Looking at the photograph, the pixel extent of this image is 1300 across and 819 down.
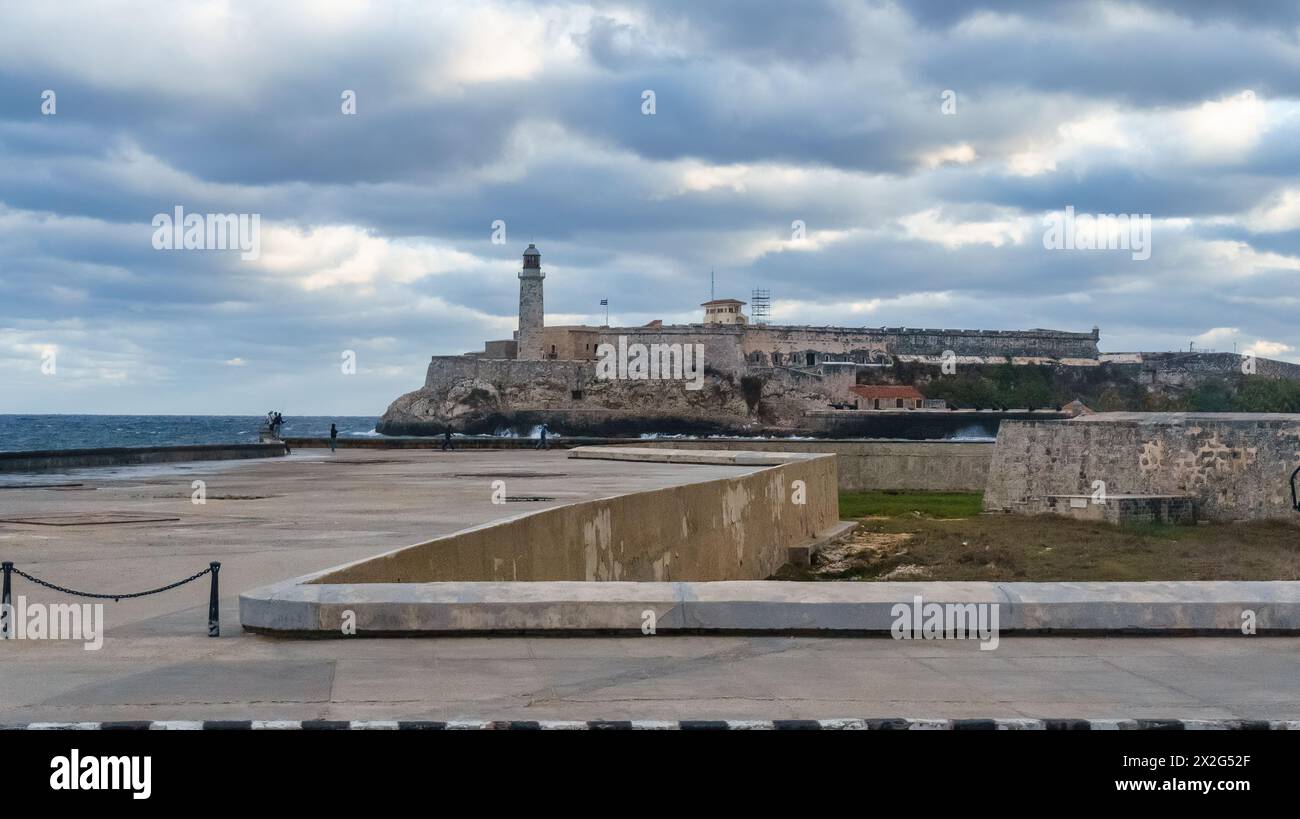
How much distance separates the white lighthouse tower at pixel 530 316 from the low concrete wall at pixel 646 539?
81.8m

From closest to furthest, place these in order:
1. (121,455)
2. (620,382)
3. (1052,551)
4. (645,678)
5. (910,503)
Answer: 1. (645,678)
2. (1052,551)
3. (121,455)
4. (910,503)
5. (620,382)

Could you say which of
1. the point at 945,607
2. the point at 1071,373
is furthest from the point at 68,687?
the point at 1071,373

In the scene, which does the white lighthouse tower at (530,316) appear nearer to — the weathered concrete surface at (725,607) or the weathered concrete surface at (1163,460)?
the weathered concrete surface at (1163,460)

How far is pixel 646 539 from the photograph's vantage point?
1681 centimetres

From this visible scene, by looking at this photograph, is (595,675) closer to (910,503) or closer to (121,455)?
(121,455)

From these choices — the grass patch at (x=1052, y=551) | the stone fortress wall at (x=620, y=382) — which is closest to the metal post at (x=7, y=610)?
the grass patch at (x=1052, y=551)

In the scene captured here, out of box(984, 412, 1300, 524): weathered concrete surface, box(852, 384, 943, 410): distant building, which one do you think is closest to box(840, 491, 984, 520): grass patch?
box(984, 412, 1300, 524): weathered concrete surface

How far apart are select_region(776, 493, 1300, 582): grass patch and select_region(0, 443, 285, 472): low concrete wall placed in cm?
1511

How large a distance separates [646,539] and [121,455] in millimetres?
18557

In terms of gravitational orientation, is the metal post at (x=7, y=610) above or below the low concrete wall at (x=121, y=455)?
below

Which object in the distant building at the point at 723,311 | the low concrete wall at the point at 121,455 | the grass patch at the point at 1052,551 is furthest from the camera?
the distant building at the point at 723,311

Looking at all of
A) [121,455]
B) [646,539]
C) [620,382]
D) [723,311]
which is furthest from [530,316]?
[646,539]

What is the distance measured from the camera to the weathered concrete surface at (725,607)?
26.3 ft
